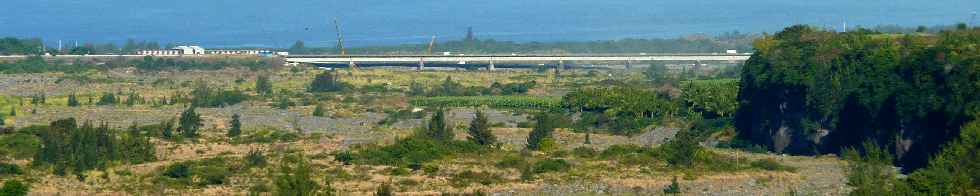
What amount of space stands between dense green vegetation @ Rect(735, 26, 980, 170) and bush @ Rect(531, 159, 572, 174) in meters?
8.52

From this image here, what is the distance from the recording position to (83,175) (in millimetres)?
37906

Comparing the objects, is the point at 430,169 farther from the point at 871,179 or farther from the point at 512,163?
the point at 871,179

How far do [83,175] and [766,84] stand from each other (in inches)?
892

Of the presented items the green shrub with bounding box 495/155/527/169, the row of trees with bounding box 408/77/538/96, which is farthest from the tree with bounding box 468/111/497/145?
the row of trees with bounding box 408/77/538/96

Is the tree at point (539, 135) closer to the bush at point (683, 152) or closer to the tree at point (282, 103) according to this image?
the bush at point (683, 152)

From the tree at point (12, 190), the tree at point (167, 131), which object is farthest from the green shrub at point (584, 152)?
the tree at point (12, 190)

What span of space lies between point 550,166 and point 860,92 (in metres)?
10.8

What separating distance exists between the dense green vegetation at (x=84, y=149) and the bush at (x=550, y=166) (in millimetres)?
9439

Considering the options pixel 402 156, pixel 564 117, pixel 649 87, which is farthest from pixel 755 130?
pixel 649 87

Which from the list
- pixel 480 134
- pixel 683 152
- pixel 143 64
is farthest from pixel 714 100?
pixel 143 64

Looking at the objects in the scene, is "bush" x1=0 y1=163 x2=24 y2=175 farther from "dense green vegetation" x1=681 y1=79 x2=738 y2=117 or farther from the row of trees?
the row of trees

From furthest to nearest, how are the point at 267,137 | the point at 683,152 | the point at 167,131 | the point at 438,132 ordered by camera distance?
the point at 267,137 → the point at 167,131 → the point at 438,132 → the point at 683,152

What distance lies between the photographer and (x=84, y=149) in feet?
131

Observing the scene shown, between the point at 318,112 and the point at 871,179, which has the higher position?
the point at 871,179
